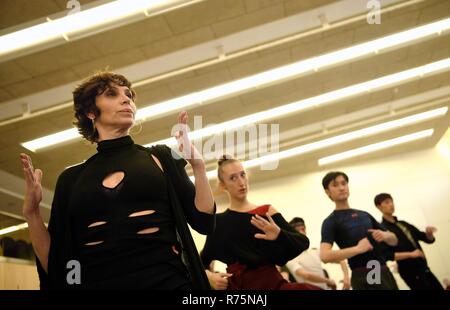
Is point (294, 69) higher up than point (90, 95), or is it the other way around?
point (294, 69)

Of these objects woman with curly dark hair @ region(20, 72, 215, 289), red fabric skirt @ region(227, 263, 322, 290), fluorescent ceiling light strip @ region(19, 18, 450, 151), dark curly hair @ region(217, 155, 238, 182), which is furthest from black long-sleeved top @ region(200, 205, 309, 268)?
fluorescent ceiling light strip @ region(19, 18, 450, 151)

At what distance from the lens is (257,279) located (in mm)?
1755

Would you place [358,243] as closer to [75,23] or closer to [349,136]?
[75,23]

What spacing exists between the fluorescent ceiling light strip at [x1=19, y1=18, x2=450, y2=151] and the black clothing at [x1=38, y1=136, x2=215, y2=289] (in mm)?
4279

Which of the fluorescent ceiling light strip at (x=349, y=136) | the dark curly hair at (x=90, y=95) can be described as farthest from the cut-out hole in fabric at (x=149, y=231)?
the fluorescent ceiling light strip at (x=349, y=136)

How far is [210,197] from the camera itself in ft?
3.79

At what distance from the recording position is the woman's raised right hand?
A: 46.3 inches

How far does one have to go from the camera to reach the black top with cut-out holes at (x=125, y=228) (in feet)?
3.21

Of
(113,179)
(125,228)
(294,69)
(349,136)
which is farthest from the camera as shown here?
(349,136)

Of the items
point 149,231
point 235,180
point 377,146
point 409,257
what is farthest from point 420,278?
point 377,146

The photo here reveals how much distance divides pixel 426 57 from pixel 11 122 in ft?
20.2

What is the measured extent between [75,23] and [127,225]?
A: 313 centimetres

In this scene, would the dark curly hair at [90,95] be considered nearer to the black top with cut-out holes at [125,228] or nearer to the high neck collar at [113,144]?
the high neck collar at [113,144]

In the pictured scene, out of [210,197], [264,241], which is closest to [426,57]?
[264,241]
